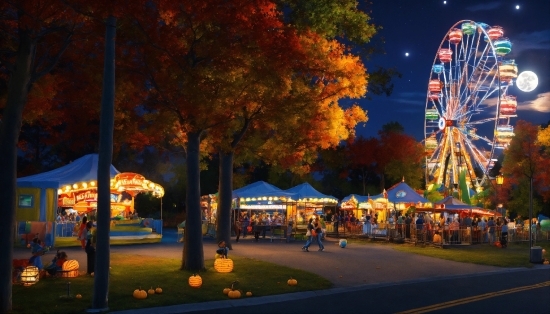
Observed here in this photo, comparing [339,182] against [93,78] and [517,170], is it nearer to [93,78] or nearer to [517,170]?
[517,170]

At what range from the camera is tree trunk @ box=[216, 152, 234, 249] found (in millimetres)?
24172

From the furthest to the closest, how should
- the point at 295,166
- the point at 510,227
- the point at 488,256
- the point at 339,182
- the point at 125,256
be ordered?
1. the point at 339,182
2. the point at 510,227
3. the point at 295,166
4. the point at 488,256
5. the point at 125,256


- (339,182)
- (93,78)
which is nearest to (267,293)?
(93,78)

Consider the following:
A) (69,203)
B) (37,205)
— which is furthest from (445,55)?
(37,205)

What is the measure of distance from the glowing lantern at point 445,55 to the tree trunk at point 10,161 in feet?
145

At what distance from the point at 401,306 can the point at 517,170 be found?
142 feet

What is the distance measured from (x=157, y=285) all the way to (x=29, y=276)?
9.78 ft

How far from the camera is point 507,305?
12.7 metres

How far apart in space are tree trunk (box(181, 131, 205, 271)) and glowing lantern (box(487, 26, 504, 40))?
34.3m

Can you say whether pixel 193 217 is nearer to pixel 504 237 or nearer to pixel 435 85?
pixel 504 237

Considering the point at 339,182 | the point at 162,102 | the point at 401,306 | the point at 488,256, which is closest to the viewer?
the point at 401,306

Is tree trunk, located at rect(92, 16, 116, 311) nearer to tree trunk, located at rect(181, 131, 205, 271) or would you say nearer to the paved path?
tree trunk, located at rect(181, 131, 205, 271)

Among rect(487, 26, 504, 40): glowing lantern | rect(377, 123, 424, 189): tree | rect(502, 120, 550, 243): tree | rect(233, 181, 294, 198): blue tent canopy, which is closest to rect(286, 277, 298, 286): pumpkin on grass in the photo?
rect(233, 181, 294, 198): blue tent canopy

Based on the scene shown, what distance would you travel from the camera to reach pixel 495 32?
1783 inches
